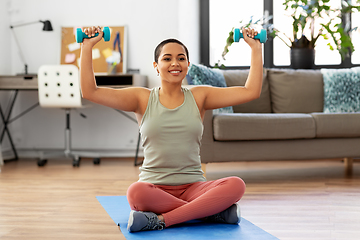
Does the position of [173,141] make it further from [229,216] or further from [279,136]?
[279,136]

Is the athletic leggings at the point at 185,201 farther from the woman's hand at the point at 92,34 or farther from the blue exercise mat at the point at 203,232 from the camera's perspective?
the woman's hand at the point at 92,34

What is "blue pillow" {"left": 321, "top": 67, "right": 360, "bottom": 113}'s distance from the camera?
3.18 metres

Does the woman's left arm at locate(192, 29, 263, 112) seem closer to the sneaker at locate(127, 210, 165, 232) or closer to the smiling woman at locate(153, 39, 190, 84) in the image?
the smiling woman at locate(153, 39, 190, 84)

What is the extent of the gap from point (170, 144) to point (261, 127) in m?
Answer: 1.12

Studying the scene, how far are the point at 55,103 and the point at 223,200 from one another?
236 centimetres

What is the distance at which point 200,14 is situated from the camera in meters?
4.38

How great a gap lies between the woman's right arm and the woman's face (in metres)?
0.13

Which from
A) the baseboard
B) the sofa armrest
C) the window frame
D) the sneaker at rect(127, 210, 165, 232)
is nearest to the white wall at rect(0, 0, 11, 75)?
the baseboard

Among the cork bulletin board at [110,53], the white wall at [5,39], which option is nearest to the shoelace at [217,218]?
the cork bulletin board at [110,53]

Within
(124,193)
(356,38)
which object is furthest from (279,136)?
(356,38)

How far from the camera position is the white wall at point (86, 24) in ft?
13.2

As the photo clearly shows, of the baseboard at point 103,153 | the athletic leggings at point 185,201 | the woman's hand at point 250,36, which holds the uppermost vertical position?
the woman's hand at point 250,36

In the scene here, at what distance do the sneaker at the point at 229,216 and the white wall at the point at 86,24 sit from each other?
8.26 ft

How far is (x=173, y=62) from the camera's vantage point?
1634 millimetres
